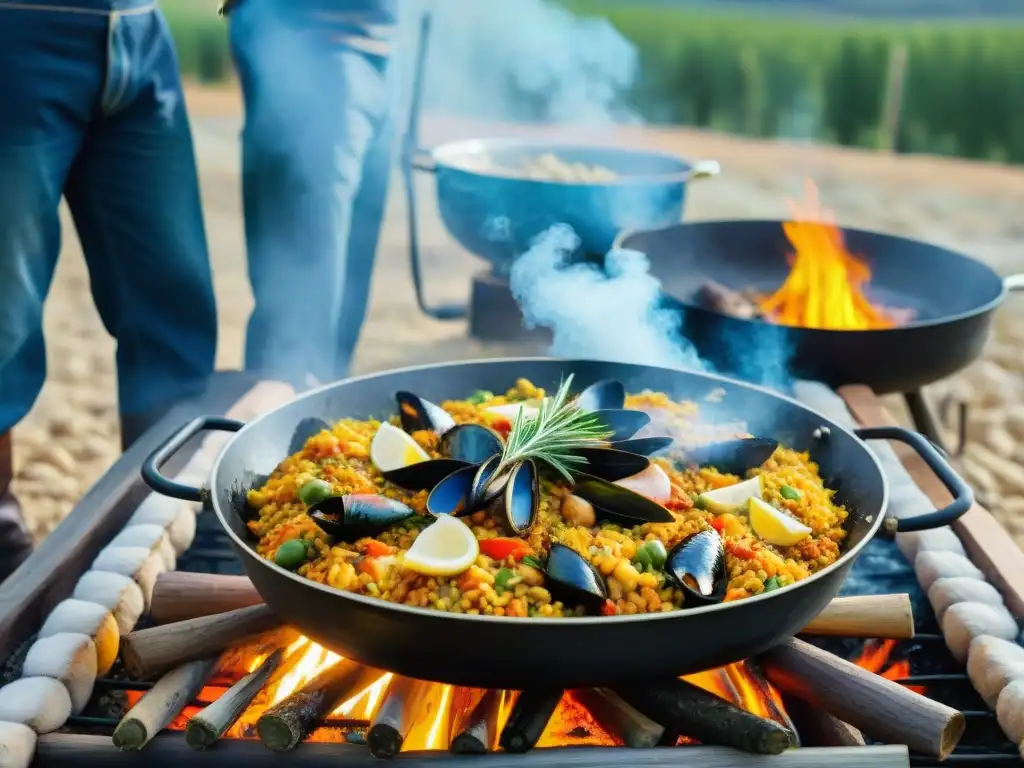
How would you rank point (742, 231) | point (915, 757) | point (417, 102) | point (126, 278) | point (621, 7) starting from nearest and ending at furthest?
point (915, 757), point (126, 278), point (742, 231), point (417, 102), point (621, 7)

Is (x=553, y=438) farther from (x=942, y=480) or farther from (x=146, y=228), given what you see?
(x=146, y=228)

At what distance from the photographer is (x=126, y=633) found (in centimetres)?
220

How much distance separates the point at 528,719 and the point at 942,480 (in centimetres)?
102

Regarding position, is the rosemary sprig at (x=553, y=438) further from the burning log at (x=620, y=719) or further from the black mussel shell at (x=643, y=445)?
the burning log at (x=620, y=719)

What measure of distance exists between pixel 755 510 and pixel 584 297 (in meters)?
1.37

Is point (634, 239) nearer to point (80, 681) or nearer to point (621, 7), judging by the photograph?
point (80, 681)

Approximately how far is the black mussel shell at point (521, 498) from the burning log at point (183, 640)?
1.93ft

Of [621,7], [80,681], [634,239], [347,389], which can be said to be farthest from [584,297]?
[621,7]

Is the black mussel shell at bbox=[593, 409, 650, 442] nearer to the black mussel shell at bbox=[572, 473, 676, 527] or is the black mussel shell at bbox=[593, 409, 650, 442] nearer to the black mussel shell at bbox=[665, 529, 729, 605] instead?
the black mussel shell at bbox=[572, 473, 676, 527]

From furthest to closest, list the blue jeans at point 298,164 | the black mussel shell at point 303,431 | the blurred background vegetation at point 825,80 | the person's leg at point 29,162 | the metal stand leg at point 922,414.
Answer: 1. the blurred background vegetation at point 825,80
2. the blue jeans at point 298,164
3. the metal stand leg at point 922,414
4. the person's leg at point 29,162
5. the black mussel shell at point 303,431

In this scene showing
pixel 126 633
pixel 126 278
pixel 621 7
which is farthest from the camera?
pixel 621 7

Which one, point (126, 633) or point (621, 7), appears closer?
point (126, 633)

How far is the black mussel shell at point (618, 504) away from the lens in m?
1.92

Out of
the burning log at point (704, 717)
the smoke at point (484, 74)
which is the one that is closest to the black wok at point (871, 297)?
the burning log at point (704, 717)
